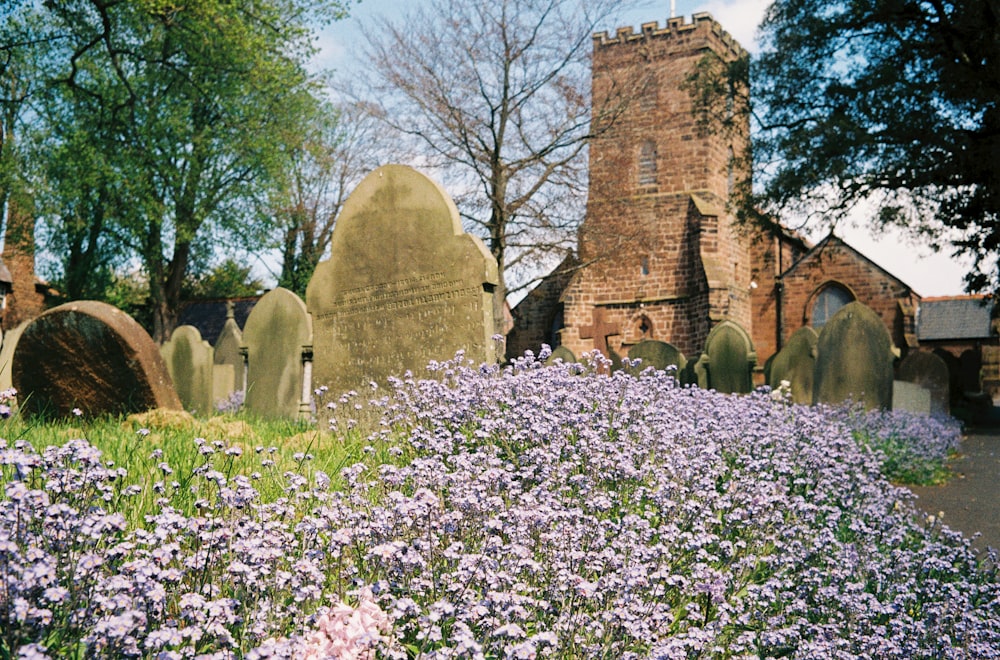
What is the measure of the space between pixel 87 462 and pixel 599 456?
243 cm

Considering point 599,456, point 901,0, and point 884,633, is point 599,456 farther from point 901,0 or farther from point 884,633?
point 901,0

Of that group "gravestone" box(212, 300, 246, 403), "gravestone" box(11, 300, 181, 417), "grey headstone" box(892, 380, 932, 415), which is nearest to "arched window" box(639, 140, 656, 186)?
"grey headstone" box(892, 380, 932, 415)

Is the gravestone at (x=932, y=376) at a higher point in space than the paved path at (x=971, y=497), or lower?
higher

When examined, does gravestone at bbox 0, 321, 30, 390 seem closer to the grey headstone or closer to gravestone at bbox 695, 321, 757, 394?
gravestone at bbox 695, 321, 757, 394

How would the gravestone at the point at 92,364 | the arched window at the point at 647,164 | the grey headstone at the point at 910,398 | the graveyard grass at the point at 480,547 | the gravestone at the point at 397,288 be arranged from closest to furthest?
1. the graveyard grass at the point at 480,547
2. the gravestone at the point at 397,288
3. the gravestone at the point at 92,364
4. the grey headstone at the point at 910,398
5. the arched window at the point at 647,164

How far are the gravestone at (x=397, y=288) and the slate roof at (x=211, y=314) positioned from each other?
29.0 metres

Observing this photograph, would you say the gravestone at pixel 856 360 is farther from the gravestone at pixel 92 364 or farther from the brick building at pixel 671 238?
the brick building at pixel 671 238

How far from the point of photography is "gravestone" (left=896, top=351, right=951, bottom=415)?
17.8 metres

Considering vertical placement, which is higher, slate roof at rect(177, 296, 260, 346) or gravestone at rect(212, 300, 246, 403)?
slate roof at rect(177, 296, 260, 346)

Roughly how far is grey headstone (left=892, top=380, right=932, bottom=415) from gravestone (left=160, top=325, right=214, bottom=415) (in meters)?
Answer: 12.1

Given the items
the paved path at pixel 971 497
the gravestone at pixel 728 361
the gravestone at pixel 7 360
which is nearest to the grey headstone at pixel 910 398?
the paved path at pixel 971 497

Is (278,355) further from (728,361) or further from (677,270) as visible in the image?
(677,270)

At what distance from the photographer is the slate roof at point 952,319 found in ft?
162

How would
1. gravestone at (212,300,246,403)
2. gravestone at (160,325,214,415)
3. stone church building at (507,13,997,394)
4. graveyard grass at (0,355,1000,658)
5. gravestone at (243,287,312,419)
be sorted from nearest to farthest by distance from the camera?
graveyard grass at (0,355,1000,658) < gravestone at (243,287,312,419) < gravestone at (160,325,214,415) < gravestone at (212,300,246,403) < stone church building at (507,13,997,394)
